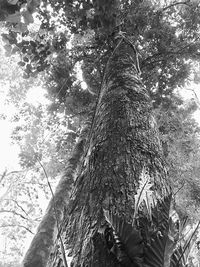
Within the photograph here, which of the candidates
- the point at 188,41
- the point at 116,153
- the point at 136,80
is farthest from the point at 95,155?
the point at 188,41

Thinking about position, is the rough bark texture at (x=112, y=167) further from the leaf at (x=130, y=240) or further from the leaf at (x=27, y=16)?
the leaf at (x=27, y=16)

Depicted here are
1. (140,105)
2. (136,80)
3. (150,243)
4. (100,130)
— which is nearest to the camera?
(150,243)

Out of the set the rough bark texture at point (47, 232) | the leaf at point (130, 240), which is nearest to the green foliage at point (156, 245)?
the leaf at point (130, 240)

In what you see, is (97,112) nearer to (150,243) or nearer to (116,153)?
(116,153)

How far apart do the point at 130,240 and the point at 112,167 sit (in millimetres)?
443

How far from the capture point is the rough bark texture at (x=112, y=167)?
80cm

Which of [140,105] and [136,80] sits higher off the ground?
[136,80]

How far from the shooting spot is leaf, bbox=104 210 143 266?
0.63 metres

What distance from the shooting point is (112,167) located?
1.07 meters

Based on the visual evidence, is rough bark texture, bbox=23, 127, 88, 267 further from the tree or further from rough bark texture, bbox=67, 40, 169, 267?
rough bark texture, bbox=67, 40, 169, 267

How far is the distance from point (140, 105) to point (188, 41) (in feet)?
21.5

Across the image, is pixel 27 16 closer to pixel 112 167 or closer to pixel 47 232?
pixel 112 167

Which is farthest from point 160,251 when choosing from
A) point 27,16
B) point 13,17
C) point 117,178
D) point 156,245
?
point 27,16

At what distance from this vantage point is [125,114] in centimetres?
144
